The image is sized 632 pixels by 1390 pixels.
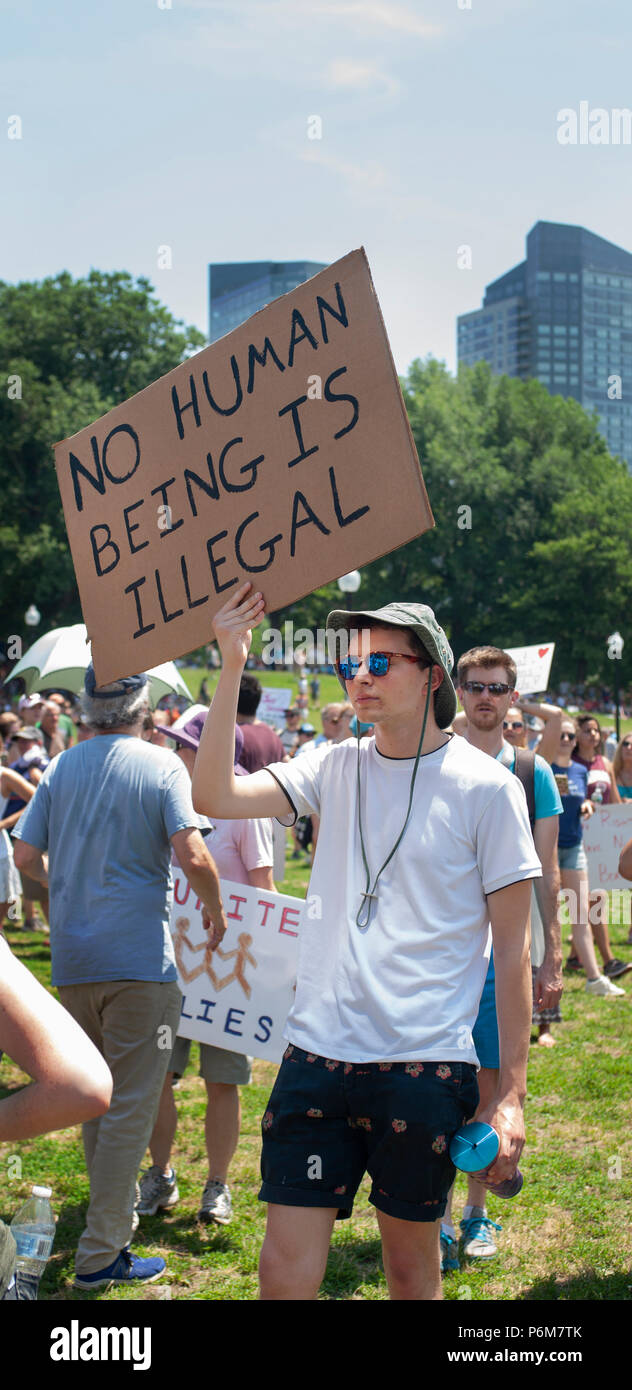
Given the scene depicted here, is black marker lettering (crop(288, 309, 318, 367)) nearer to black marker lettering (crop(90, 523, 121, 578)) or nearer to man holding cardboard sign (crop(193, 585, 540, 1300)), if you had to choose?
man holding cardboard sign (crop(193, 585, 540, 1300))

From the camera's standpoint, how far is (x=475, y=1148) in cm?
240

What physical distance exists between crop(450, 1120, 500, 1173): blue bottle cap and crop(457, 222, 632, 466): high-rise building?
16436 cm

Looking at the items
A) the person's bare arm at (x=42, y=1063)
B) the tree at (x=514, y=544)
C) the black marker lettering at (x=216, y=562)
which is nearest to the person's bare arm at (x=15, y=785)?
the black marker lettering at (x=216, y=562)

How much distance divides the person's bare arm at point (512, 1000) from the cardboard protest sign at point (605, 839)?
684 cm

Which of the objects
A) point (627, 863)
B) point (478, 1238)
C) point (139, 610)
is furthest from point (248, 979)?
point (139, 610)

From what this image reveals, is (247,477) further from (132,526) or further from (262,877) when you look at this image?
(262,877)

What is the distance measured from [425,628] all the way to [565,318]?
174 meters

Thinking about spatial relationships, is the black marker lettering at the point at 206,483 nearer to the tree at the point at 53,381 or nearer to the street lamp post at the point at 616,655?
the street lamp post at the point at 616,655

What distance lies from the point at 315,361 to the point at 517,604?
52.4 m

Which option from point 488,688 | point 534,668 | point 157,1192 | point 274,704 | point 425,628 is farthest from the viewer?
point 274,704

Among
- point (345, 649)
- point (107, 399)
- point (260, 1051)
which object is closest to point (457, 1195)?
point (260, 1051)

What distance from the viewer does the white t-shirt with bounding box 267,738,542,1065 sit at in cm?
249
